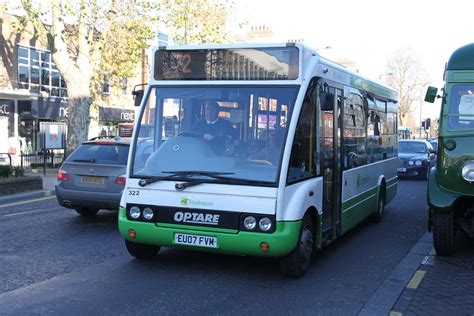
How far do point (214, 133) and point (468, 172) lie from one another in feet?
10.5

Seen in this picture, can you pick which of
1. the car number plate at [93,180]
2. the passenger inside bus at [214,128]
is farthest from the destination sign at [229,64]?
the car number plate at [93,180]

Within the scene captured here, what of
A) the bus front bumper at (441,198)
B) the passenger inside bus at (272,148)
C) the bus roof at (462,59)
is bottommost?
the bus front bumper at (441,198)

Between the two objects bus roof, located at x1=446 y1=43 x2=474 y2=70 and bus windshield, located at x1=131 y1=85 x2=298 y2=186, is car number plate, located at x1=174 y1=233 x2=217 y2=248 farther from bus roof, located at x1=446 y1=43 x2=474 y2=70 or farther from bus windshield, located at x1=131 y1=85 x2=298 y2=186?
bus roof, located at x1=446 y1=43 x2=474 y2=70

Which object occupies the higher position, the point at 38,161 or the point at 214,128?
the point at 214,128

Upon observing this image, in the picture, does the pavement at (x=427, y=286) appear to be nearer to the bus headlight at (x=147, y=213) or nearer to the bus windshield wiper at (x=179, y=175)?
the bus windshield wiper at (x=179, y=175)

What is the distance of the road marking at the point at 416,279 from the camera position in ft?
18.2

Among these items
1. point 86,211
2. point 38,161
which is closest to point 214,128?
point 86,211

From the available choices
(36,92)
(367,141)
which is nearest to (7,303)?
(367,141)

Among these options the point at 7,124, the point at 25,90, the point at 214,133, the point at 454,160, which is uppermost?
the point at 25,90

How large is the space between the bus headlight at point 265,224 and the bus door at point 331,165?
138 cm

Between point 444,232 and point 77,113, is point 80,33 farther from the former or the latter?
point 444,232

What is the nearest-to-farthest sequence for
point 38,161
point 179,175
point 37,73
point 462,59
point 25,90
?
point 179,175, point 462,59, point 38,161, point 25,90, point 37,73

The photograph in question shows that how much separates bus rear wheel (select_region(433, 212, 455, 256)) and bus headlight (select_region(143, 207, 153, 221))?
146 inches

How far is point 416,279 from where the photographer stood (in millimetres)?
5824
